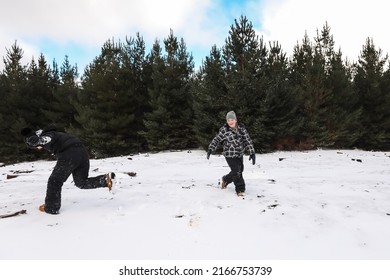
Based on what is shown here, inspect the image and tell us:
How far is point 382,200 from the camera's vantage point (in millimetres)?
6102

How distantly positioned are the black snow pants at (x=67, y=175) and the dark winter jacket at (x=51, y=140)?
91mm

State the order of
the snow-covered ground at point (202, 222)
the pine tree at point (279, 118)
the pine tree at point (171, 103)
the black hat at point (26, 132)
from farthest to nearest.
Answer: the pine tree at point (171, 103) → the pine tree at point (279, 118) → the black hat at point (26, 132) → the snow-covered ground at point (202, 222)

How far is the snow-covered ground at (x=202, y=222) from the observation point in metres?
3.82

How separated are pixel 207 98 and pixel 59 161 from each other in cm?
1232

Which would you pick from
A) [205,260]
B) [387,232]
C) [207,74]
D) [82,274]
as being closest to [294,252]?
→ [205,260]

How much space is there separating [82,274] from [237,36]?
17.0 meters

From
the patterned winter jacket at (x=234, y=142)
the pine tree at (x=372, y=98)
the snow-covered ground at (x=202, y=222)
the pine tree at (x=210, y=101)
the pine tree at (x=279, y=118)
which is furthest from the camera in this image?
the pine tree at (x=372, y=98)

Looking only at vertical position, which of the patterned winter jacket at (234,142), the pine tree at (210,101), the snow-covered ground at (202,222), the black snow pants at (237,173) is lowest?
the snow-covered ground at (202,222)

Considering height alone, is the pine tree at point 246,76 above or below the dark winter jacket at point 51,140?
above

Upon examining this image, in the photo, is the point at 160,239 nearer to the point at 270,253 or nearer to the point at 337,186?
the point at 270,253

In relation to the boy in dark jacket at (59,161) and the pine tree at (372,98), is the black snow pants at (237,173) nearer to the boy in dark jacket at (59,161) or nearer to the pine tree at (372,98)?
the boy in dark jacket at (59,161)

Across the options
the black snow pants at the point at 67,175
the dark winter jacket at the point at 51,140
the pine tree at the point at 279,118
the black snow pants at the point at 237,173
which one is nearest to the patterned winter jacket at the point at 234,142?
the black snow pants at the point at 237,173

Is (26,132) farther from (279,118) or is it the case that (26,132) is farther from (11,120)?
(11,120)

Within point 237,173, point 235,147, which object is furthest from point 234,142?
point 237,173
